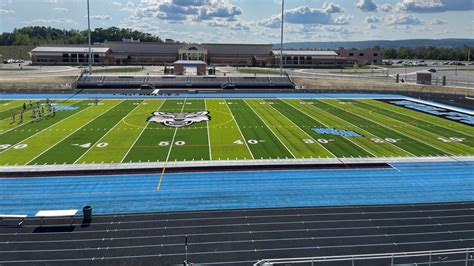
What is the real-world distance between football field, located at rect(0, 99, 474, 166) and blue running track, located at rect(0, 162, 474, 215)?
379 cm

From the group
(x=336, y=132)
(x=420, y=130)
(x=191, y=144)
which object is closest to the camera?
(x=191, y=144)

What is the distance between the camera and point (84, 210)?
18.8m

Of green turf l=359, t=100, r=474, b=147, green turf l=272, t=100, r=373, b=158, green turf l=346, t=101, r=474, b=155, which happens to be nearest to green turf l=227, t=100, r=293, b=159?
green turf l=272, t=100, r=373, b=158

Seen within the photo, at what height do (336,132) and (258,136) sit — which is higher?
(336,132)

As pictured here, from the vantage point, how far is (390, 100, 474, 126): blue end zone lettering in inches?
1781

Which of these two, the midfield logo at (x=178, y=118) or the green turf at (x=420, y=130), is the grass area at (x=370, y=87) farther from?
the midfield logo at (x=178, y=118)

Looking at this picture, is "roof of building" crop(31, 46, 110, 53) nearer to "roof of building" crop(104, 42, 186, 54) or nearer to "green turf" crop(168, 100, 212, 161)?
"roof of building" crop(104, 42, 186, 54)

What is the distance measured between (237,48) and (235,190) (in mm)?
114317

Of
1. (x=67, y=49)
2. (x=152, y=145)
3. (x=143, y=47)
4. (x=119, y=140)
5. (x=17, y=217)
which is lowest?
(x=17, y=217)

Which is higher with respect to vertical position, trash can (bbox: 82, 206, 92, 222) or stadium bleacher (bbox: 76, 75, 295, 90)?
stadium bleacher (bbox: 76, 75, 295, 90)

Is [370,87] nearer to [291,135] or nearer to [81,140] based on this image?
[291,135]

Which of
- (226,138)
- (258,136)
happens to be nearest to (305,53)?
(258,136)

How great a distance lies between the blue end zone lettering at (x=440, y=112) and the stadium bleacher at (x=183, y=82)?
24320 mm

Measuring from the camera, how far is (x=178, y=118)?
4403 centimetres
